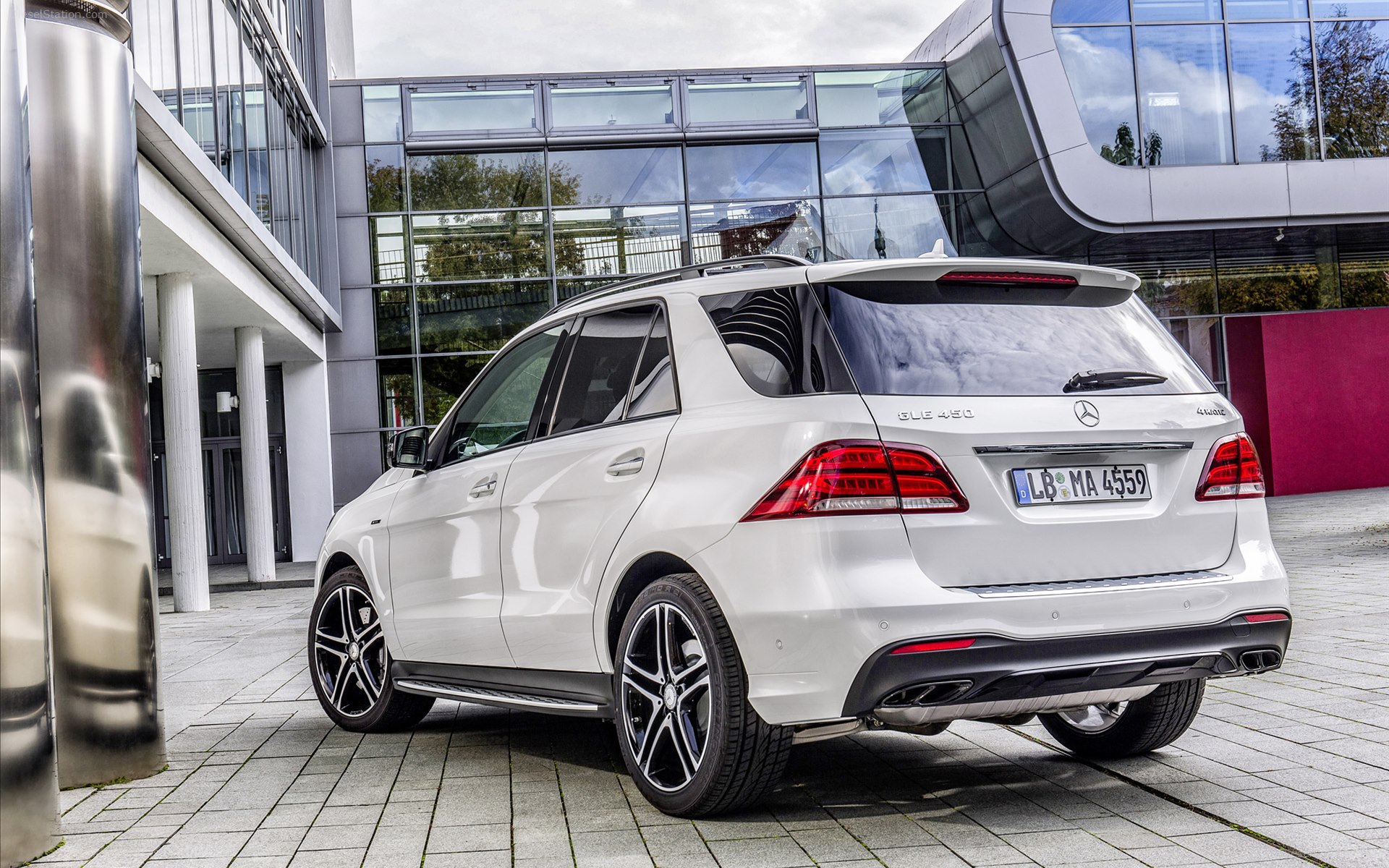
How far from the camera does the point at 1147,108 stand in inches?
920

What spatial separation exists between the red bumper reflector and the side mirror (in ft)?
9.29

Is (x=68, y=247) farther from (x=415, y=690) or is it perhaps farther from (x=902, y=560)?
(x=902, y=560)

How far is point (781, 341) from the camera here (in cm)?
410

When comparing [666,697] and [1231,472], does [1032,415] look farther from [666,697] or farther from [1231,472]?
[666,697]

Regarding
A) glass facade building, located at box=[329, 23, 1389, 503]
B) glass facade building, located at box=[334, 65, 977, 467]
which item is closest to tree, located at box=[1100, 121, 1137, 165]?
glass facade building, located at box=[329, 23, 1389, 503]

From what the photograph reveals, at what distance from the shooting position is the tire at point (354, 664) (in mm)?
6207

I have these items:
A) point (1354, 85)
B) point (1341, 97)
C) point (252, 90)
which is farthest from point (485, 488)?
point (1354, 85)

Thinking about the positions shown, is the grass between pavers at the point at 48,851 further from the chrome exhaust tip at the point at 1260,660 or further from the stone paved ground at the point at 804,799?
the chrome exhaust tip at the point at 1260,660

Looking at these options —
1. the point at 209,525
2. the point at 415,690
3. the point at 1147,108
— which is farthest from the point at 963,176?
the point at 415,690

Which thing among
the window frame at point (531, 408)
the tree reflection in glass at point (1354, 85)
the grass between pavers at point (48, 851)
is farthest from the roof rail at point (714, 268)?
the tree reflection in glass at point (1354, 85)

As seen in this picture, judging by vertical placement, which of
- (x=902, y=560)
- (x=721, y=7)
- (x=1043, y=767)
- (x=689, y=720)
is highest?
(x=721, y=7)

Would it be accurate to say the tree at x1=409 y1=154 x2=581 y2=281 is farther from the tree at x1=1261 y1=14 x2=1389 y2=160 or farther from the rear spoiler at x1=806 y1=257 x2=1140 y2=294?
the rear spoiler at x1=806 y1=257 x2=1140 y2=294

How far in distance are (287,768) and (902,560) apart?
9.92ft

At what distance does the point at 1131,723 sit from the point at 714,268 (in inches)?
89.1
